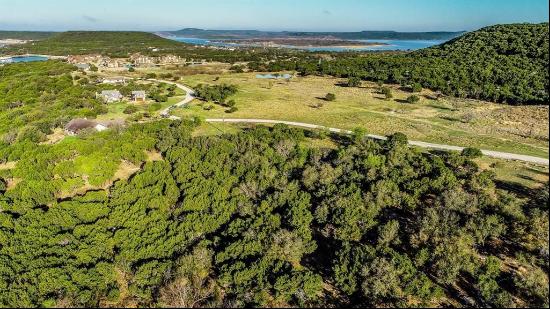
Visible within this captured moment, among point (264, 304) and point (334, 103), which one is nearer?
point (264, 304)

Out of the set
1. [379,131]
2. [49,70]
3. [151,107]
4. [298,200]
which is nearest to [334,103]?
[379,131]

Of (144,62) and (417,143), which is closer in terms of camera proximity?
(417,143)

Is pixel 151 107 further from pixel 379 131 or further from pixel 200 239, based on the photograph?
pixel 200 239

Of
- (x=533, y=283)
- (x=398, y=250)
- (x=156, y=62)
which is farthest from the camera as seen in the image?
(x=156, y=62)

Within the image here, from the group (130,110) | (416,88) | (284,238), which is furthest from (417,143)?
(130,110)

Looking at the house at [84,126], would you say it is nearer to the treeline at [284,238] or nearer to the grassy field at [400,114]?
the grassy field at [400,114]

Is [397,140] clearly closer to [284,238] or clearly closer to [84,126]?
[284,238]
